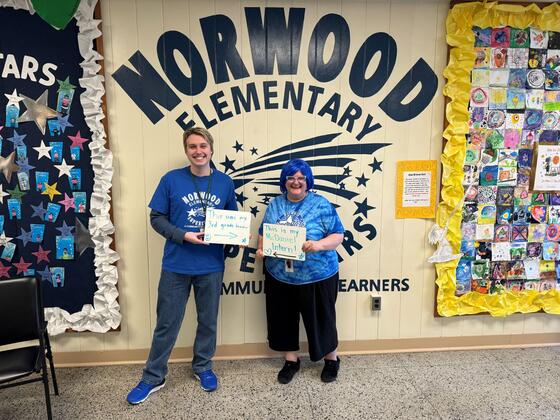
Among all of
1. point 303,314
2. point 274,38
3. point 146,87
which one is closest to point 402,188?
point 303,314

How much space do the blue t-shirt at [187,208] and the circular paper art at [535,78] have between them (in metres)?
2.18

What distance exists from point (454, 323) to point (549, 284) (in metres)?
0.76

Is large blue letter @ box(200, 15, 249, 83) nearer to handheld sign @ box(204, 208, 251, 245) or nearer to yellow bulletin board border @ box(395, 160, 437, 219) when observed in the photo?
handheld sign @ box(204, 208, 251, 245)

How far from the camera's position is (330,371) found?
257 cm

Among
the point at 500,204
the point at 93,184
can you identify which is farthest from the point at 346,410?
the point at 93,184

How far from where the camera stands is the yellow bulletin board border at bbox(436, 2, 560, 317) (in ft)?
8.50

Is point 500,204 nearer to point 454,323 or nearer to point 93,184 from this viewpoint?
point 454,323

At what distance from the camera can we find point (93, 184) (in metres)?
2.56

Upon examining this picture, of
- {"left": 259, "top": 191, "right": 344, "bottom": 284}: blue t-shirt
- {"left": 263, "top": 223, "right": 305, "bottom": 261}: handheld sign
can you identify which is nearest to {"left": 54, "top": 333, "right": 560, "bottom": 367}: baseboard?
{"left": 259, "top": 191, "right": 344, "bottom": 284}: blue t-shirt

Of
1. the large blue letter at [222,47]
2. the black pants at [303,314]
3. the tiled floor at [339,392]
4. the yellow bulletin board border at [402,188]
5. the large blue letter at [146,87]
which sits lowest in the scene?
the tiled floor at [339,392]

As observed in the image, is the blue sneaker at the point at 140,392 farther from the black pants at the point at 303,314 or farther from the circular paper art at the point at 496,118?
the circular paper art at the point at 496,118

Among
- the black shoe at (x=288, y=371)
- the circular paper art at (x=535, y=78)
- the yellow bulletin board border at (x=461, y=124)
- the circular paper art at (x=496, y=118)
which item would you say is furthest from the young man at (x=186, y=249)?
the circular paper art at (x=535, y=78)

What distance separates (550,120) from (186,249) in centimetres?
260

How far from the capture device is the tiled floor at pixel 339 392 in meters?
2.25
